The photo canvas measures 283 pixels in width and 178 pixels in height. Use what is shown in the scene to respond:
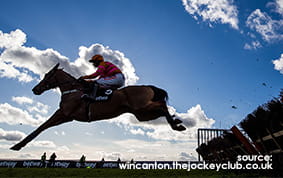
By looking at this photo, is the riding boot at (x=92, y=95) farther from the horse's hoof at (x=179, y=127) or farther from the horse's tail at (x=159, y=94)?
the horse's hoof at (x=179, y=127)

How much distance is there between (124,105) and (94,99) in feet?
2.00

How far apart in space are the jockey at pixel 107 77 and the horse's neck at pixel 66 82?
0.38 m

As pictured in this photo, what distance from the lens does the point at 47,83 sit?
655cm

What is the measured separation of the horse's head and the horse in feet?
1.14

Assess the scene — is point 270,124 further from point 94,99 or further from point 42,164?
point 42,164

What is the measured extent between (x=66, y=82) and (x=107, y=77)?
1.14 metres

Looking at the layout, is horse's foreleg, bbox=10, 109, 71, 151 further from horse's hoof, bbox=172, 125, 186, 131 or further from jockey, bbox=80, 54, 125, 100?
horse's hoof, bbox=172, 125, 186, 131

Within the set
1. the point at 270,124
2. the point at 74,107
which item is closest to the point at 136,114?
the point at 74,107

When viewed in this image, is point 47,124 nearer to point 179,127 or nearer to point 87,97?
point 87,97

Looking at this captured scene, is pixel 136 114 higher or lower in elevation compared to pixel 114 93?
lower

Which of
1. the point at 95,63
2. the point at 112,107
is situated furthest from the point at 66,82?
the point at 112,107

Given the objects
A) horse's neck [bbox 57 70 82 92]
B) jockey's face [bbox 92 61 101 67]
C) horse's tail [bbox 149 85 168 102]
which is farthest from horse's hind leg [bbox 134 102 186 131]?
horse's neck [bbox 57 70 82 92]

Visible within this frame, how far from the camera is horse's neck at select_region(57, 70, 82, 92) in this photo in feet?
20.7

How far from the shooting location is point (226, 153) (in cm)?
1098
